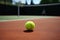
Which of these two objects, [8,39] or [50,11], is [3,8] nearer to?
[50,11]

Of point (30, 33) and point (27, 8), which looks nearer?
point (30, 33)

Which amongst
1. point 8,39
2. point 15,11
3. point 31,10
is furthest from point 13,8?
point 8,39

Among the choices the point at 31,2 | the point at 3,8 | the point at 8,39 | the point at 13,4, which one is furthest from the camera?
the point at 31,2

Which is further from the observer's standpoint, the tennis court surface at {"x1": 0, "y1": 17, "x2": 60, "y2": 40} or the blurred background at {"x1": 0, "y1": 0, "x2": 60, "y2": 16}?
the blurred background at {"x1": 0, "y1": 0, "x2": 60, "y2": 16}

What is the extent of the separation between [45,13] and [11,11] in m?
3.13

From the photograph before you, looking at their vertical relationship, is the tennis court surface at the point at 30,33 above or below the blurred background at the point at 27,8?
above

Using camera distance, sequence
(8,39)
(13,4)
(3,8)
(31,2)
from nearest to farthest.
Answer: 1. (8,39)
2. (3,8)
3. (13,4)
4. (31,2)

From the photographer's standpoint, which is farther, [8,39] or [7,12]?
[7,12]

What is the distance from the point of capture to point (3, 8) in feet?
50.9

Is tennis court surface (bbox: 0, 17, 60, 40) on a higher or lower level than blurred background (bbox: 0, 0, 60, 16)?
higher

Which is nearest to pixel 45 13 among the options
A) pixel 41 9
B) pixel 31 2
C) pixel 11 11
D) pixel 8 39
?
pixel 41 9

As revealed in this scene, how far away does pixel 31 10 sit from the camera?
56.4 ft

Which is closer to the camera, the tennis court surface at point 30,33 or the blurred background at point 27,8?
the tennis court surface at point 30,33

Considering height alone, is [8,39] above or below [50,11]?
above
